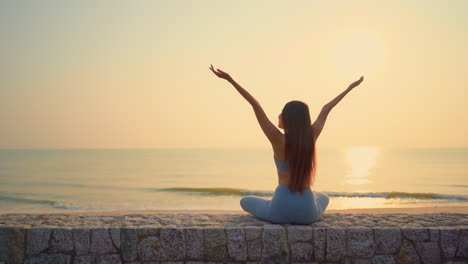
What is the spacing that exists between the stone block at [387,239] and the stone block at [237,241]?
1.53 m

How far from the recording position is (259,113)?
5.09 m

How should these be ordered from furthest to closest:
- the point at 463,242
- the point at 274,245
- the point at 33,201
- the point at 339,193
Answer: the point at 339,193 < the point at 33,201 < the point at 463,242 < the point at 274,245

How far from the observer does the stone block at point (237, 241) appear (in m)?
5.09

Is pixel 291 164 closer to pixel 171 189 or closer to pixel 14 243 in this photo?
pixel 14 243

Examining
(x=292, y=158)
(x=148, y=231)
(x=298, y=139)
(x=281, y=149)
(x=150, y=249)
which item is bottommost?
(x=150, y=249)

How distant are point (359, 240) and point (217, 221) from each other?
1749 millimetres

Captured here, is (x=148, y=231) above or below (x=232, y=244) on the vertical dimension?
above

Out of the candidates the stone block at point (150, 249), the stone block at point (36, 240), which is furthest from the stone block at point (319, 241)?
the stone block at point (36, 240)

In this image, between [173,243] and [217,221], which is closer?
[173,243]

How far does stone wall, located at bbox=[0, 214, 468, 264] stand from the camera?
16.7 ft

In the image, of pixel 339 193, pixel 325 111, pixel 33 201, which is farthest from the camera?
pixel 339 193

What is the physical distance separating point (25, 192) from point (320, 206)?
21626 millimetres

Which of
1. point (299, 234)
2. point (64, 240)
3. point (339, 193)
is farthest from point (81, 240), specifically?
point (339, 193)

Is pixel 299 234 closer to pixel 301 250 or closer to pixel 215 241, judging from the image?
pixel 301 250
